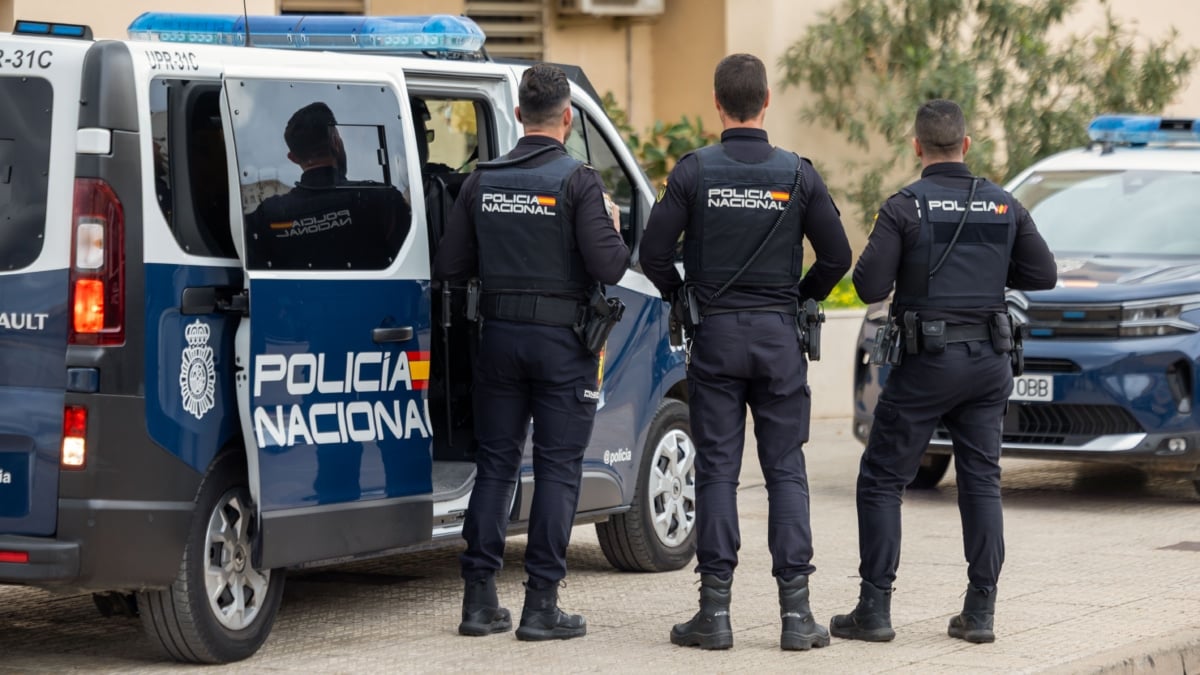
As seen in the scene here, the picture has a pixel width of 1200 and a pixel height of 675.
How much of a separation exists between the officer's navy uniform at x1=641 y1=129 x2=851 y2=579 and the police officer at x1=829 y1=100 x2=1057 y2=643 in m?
0.24

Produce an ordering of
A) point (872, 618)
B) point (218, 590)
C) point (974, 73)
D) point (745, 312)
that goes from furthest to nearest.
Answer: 1. point (974, 73)
2. point (872, 618)
3. point (745, 312)
4. point (218, 590)

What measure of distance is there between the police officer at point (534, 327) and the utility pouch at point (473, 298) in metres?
0.03

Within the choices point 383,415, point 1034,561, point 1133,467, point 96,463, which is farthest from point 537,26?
point 96,463

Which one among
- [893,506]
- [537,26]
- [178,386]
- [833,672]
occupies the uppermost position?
[537,26]

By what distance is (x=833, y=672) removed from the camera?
237 inches

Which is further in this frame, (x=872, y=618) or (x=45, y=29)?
(x=872, y=618)

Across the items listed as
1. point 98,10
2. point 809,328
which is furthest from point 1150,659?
point 98,10

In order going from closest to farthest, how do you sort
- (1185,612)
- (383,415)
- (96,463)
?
1. (96,463)
2. (383,415)
3. (1185,612)

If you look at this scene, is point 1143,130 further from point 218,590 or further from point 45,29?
point 45,29

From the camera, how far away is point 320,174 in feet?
20.4

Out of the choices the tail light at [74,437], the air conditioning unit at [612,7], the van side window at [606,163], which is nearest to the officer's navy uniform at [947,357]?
the van side window at [606,163]

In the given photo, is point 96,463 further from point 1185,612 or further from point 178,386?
point 1185,612

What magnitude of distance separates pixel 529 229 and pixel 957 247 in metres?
1.46

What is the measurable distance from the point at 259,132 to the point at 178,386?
87cm
